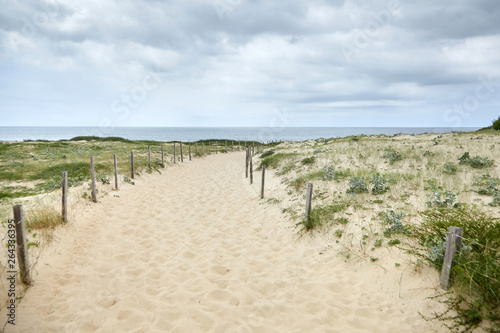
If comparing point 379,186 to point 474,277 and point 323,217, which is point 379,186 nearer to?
point 323,217

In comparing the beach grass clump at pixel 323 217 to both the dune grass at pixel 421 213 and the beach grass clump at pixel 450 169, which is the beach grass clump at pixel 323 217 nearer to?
the dune grass at pixel 421 213

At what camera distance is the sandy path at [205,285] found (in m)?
4.45

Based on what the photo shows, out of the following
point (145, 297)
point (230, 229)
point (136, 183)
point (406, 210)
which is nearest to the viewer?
Answer: point (145, 297)

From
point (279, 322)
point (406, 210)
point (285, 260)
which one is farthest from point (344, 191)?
point (279, 322)

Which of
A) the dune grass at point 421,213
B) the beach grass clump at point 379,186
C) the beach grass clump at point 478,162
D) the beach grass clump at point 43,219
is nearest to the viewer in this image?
the dune grass at point 421,213

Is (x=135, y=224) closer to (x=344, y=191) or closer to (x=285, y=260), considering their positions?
(x=285, y=260)

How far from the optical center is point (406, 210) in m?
7.39

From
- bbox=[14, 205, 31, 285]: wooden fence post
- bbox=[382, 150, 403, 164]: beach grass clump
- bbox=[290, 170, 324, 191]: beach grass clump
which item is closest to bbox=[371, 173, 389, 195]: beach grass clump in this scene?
bbox=[290, 170, 324, 191]: beach grass clump

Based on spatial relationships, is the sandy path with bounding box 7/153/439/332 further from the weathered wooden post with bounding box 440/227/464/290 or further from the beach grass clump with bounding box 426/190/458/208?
the beach grass clump with bounding box 426/190/458/208

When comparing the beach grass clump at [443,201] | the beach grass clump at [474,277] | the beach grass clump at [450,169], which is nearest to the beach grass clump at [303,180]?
the beach grass clump at [450,169]

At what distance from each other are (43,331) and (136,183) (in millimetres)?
12218

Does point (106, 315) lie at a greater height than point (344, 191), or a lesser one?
lesser

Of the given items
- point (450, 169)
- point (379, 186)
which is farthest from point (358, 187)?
point (450, 169)

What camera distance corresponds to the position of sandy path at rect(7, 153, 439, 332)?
14.6 feet
